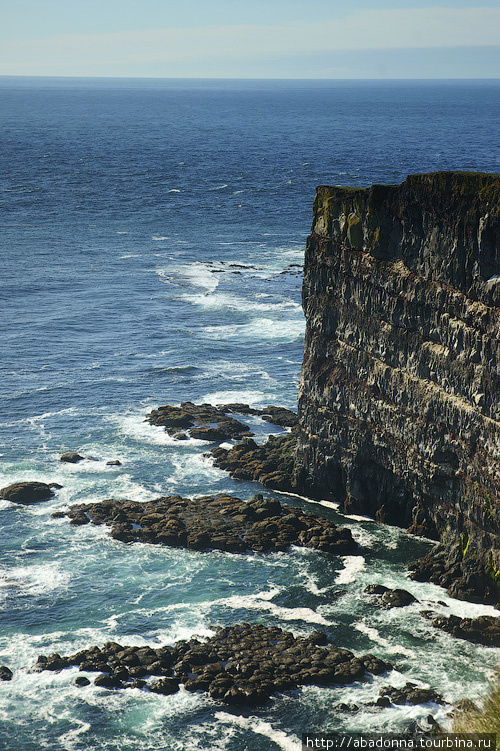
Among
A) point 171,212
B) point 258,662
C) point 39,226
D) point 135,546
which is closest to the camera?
point 258,662

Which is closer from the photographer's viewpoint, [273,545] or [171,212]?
[273,545]

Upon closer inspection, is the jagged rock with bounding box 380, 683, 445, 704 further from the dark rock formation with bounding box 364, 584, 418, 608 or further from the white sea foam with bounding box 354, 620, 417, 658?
the dark rock formation with bounding box 364, 584, 418, 608

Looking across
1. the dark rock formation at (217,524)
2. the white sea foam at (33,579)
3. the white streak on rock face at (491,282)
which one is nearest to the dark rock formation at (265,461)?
the dark rock formation at (217,524)

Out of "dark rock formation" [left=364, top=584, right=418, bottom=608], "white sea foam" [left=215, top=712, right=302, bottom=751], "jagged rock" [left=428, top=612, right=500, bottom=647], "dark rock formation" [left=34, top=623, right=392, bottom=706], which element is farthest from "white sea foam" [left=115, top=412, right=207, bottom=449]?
"white sea foam" [left=215, top=712, right=302, bottom=751]

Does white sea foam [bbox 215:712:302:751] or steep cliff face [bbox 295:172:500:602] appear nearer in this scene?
white sea foam [bbox 215:712:302:751]

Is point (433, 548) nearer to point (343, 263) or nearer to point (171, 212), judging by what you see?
point (343, 263)

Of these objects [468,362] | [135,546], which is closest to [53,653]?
[135,546]

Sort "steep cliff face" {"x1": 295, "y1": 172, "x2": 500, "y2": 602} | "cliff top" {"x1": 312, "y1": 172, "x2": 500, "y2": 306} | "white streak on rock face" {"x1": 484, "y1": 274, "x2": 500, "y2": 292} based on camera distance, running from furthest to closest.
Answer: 1. "steep cliff face" {"x1": 295, "y1": 172, "x2": 500, "y2": 602}
2. "cliff top" {"x1": 312, "y1": 172, "x2": 500, "y2": 306}
3. "white streak on rock face" {"x1": 484, "y1": 274, "x2": 500, "y2": 292}
